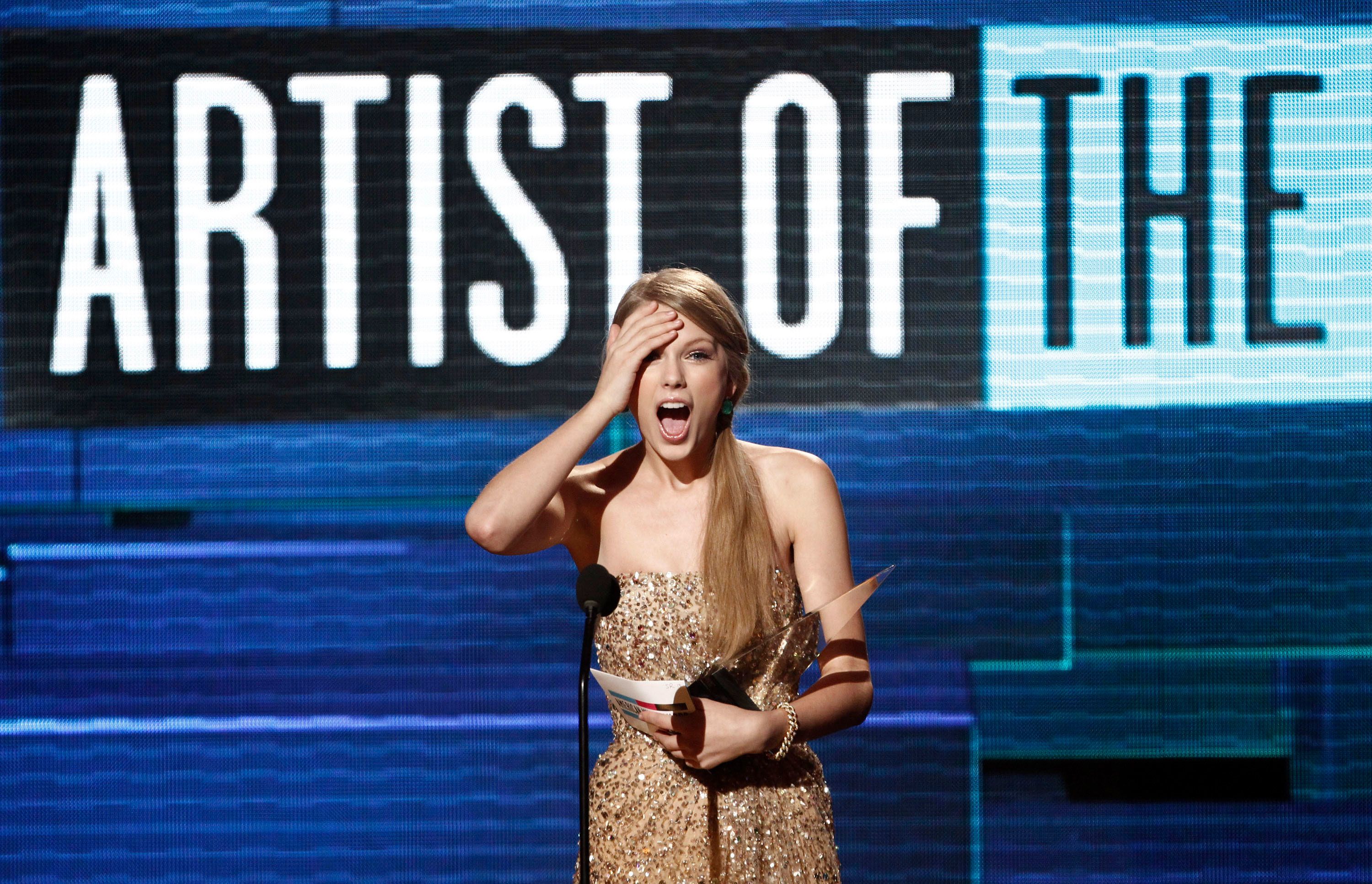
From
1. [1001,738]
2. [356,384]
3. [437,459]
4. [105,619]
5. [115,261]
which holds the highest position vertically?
[115,261]

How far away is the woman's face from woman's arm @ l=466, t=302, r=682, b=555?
0.02 metres

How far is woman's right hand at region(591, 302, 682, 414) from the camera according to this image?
151cm

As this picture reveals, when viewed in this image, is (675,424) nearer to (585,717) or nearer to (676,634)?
(676,634)

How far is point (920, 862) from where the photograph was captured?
3.20m

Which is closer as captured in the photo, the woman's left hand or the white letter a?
the woman's left hand

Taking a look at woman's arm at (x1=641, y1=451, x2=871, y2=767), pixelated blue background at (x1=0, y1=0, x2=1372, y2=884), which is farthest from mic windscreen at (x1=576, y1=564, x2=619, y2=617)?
pixelated blue background at (x1=0, y1=0, x2=1372, y2=884)

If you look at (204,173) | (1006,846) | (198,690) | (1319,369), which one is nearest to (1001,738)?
(1006,846)

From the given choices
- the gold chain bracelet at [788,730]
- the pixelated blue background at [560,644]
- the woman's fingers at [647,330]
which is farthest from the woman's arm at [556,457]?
the pixelated blue background at [560,644]

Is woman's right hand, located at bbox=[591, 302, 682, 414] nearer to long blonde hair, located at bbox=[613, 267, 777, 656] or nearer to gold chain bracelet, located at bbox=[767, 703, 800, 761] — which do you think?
long blonde hair, located at bbox=[613, 267, 777, 656]

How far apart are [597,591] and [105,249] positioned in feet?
8.37

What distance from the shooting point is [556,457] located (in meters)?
1.51

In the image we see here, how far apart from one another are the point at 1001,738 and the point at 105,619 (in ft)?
7.82

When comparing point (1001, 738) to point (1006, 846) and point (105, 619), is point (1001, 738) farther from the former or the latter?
point (105, 619)

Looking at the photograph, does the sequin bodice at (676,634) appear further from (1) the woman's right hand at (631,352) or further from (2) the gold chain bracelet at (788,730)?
(1) the woman's right hand at (631,352)
